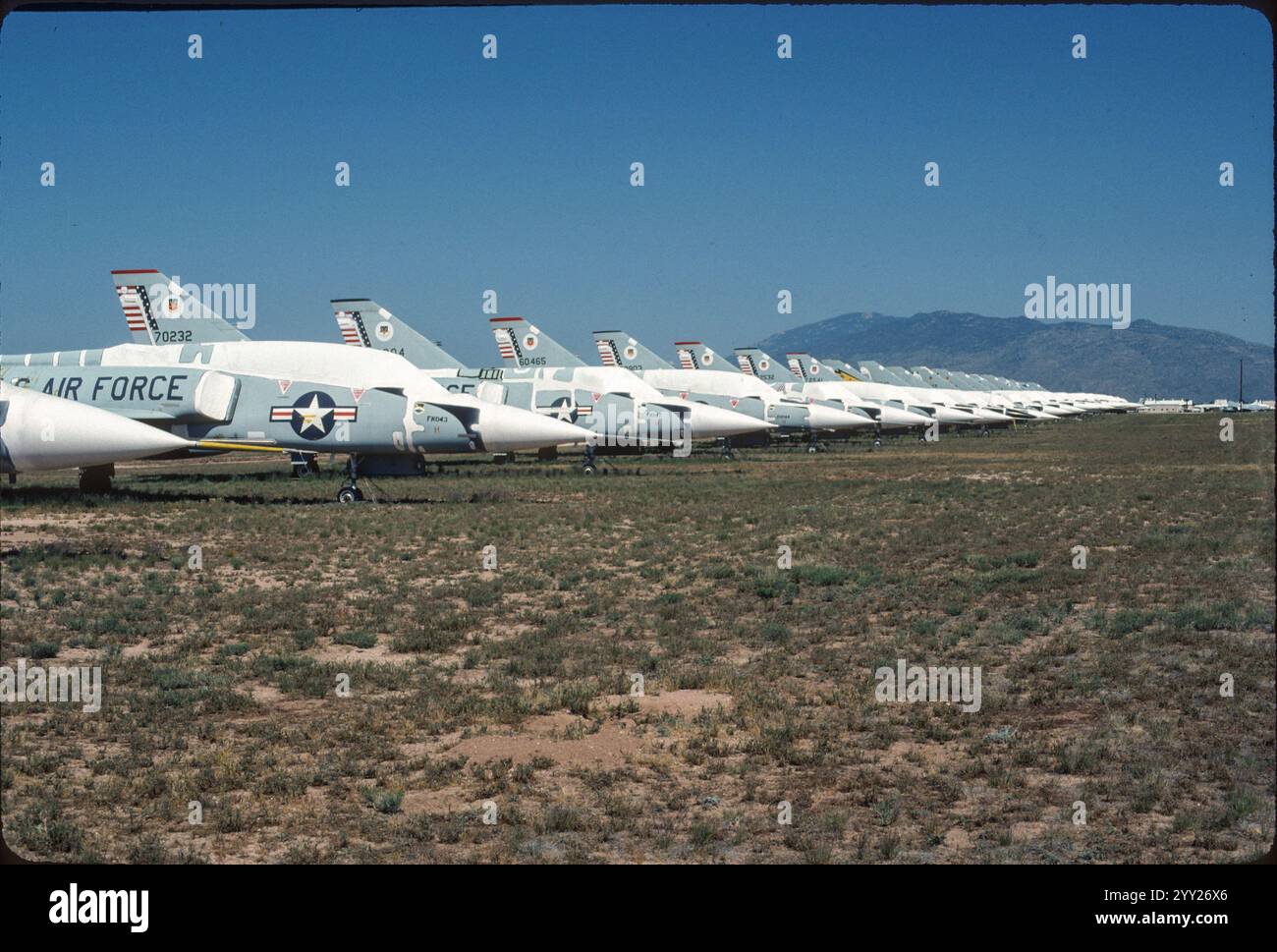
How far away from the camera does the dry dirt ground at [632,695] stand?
24.6 feet

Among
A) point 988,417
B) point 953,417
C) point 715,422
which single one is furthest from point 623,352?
point 988,417

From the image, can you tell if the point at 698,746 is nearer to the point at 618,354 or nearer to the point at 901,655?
the point at 901,655

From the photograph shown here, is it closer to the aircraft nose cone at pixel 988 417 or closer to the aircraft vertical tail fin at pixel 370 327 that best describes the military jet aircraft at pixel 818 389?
the aircraft nose cone at pixel 988 417

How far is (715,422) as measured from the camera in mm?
50281

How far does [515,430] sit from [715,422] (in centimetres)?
1963

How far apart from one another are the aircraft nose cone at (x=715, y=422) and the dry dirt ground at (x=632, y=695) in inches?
→ 945

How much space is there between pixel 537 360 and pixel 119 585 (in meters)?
32.5

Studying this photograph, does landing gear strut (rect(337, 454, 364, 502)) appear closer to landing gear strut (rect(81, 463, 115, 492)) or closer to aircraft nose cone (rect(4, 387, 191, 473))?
landing gear strut (rect(81, 463, 115, 492))

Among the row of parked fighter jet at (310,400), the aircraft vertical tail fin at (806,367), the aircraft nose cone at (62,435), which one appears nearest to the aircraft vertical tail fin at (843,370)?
the aircraft vertical tail fin at (806,367)

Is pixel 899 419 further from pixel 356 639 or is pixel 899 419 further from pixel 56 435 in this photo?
pixel 356 639

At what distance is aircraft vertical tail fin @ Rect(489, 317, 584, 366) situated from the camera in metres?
48.4

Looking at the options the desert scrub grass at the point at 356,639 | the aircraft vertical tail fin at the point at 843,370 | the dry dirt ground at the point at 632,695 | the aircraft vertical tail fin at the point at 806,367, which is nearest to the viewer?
the dry dirt ground at the point at 632,695

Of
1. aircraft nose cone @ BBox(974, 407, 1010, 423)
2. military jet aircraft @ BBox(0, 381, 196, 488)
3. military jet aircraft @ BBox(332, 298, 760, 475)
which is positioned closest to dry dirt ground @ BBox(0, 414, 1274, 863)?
military jet aircraft @ BBox(0, 381, 196, 488)
